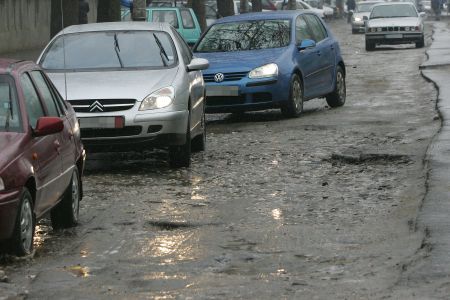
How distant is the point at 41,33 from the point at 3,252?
3644 cm

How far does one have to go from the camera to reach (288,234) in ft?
30.9

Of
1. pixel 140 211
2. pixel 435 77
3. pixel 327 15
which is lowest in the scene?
pixel 327 15

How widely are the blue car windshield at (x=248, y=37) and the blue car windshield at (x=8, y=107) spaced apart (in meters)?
10.8

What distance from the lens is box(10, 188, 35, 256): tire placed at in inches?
323

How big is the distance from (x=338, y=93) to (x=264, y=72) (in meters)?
2.77

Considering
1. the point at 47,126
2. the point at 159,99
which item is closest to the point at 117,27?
the point at 159,99

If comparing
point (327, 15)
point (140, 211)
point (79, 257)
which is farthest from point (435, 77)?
point (327, 15)

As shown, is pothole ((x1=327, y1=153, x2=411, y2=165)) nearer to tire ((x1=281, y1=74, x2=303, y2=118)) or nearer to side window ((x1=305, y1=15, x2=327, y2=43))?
tire ((x1=281, y1=74, x2=303, y2=118))

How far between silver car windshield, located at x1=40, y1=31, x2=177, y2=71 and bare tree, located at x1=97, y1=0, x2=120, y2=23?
12.0 meters

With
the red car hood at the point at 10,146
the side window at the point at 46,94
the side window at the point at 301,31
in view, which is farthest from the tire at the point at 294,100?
the red car hood at the point at 10,146

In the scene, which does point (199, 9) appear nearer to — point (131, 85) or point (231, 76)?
point (231, 76)

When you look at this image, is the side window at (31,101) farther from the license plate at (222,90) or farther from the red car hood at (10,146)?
the license plate at (222,90)

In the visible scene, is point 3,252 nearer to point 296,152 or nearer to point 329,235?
point 329,235

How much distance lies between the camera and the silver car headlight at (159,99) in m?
13.3
